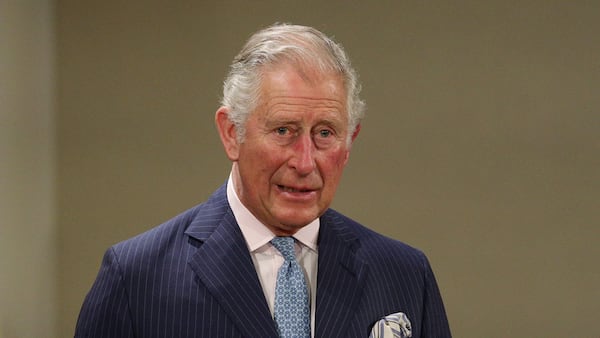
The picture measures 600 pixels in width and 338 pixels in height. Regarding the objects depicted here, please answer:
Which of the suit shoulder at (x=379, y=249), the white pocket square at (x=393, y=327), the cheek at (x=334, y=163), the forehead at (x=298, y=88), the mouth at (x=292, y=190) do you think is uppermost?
the forehead at (x=298, y=88)

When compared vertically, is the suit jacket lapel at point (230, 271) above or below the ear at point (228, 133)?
below

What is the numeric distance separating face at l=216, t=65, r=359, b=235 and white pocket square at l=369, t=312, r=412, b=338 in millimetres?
255

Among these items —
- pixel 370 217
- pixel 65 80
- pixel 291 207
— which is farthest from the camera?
pixel 370 217

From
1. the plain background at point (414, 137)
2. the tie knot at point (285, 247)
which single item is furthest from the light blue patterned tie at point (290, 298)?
the plain background at point (414, 137)

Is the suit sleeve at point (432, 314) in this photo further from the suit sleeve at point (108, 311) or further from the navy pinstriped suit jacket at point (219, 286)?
the suit sleeve at point (108, 311)

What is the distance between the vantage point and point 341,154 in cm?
180

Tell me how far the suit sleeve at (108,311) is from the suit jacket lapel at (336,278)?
0.35 m

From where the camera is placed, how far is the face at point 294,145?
5.72 ft

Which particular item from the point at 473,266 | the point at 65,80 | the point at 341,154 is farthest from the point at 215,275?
the point at 473,266

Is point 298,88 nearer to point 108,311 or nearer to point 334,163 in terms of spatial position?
point 334,163

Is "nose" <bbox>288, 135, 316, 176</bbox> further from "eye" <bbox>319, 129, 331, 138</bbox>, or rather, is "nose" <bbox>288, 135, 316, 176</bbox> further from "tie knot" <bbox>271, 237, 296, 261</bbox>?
"tie knot" <bbox>271, 237, 296, 261</bbox>

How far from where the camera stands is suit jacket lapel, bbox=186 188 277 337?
1817 mm

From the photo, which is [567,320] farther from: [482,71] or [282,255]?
[282,255]

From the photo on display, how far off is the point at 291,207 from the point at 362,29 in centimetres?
196
